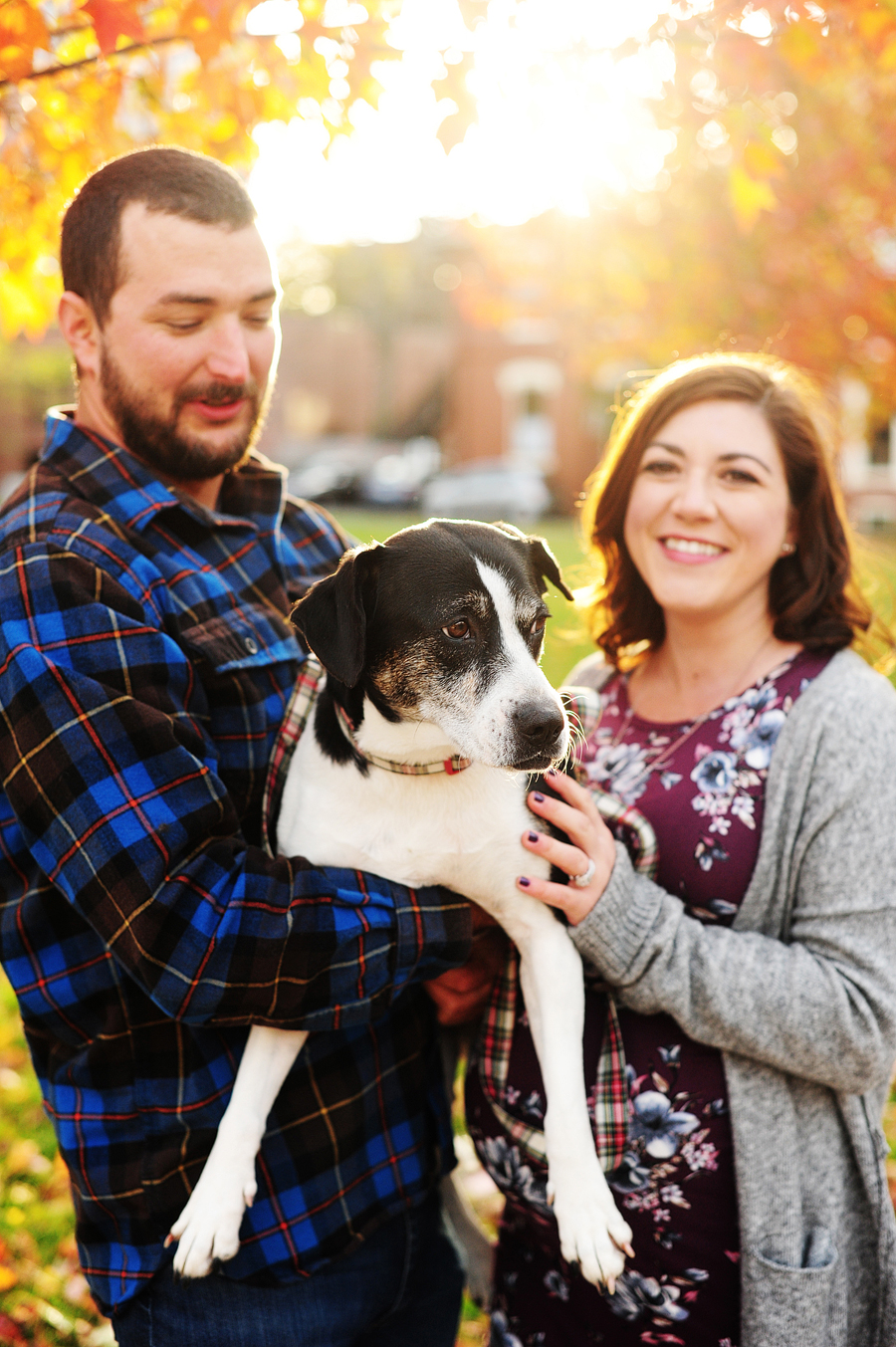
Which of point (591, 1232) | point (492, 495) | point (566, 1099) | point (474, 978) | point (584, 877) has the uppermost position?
point (492, 495)

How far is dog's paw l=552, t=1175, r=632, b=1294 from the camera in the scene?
1944 millimetres

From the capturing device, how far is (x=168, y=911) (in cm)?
180

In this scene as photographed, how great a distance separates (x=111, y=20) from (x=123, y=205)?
55 cm

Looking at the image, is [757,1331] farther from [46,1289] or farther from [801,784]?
[46,1289]

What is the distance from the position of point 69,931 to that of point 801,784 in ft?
4.86

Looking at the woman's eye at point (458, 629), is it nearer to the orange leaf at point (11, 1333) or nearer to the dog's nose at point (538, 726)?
the dog's nose at point (538, 726)

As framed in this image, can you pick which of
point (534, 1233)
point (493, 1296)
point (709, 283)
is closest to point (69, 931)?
point (534, 1233)

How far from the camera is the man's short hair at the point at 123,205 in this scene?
209 centimetres

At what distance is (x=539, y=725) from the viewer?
1.96m

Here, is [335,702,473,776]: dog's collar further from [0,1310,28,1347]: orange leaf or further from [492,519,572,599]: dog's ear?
[0,1310,28,1347]: orange leaf

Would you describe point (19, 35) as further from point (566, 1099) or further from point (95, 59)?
point (566, 1099)

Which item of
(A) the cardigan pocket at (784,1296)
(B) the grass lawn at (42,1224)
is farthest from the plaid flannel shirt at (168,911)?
(B) the grass lawn at (42,1224)

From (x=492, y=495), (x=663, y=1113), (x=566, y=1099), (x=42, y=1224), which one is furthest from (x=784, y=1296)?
(x=492, y=495)

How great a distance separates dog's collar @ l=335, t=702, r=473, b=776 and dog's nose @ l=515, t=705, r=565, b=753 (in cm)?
17
